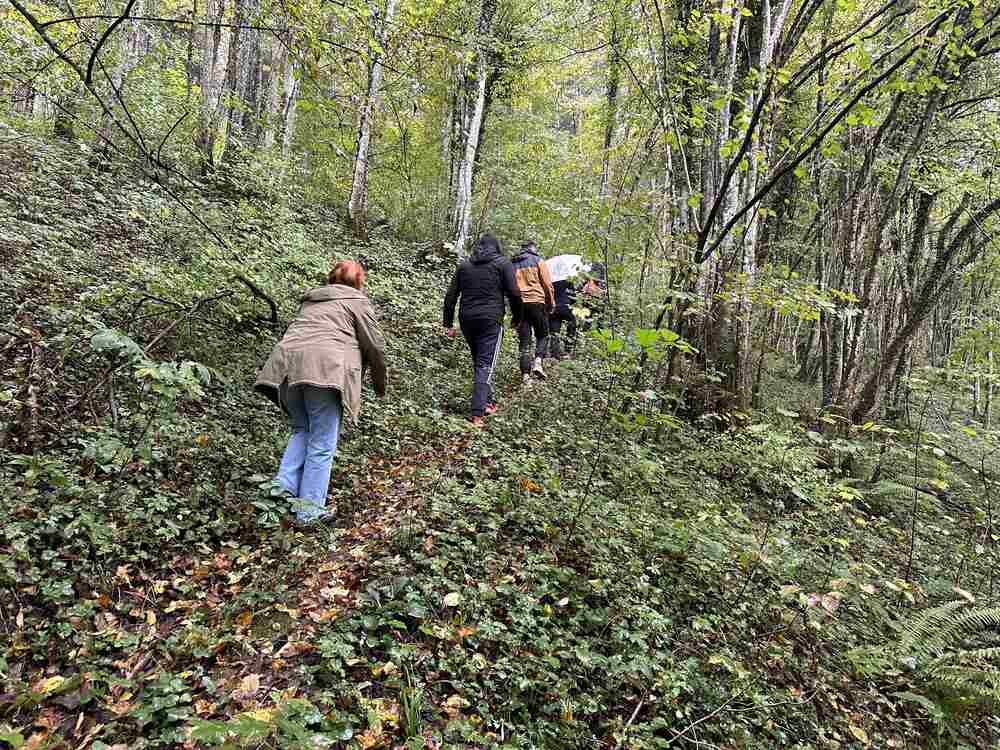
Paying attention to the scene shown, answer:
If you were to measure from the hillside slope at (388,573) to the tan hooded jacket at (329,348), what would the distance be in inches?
25.5

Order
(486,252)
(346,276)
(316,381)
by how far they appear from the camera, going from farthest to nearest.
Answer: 1. (486,252)
2. (346,276)
3. (316,381)

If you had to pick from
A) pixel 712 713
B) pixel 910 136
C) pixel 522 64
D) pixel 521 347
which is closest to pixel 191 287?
pixel 521 347

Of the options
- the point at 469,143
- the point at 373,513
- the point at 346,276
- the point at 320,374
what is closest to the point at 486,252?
the point at 346,276

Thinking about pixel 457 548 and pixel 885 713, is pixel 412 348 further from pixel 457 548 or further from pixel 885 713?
pixel 885 713

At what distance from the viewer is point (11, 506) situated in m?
3.32

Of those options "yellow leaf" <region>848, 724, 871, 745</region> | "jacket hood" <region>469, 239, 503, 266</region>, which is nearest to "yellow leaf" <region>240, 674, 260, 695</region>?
"yellow leaf" <region>848, 724, 871, 745</region>

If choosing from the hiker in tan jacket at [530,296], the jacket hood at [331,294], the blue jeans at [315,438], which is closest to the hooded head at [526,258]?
the hiker in tan jacket at [530,296]

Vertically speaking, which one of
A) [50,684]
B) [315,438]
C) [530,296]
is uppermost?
[530,296]

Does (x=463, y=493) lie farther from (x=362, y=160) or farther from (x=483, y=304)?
(x=362, y=160)

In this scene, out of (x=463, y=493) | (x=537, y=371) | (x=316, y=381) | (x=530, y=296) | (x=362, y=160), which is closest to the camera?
(x=316, y=381)

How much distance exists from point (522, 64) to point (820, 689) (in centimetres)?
1648

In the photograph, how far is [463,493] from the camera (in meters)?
4.70

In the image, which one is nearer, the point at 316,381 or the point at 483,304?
the point at 316,381

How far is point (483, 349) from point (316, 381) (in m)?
3.26
